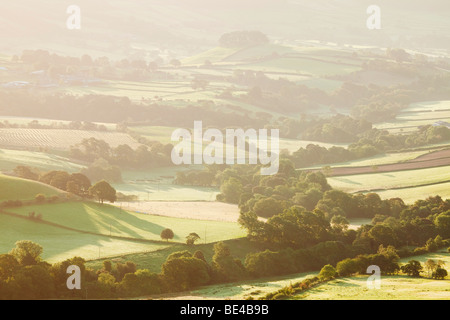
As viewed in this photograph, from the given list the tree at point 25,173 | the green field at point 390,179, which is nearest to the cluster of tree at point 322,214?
the green field at point 390,179

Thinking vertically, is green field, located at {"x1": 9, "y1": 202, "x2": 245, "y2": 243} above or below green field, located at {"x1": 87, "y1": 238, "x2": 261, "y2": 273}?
above

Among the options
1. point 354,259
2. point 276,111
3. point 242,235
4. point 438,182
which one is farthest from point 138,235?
point 276,111

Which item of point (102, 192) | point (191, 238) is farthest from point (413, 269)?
point (102, 192)

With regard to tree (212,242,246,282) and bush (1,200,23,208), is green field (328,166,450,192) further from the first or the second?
bush (1,200,23,208)

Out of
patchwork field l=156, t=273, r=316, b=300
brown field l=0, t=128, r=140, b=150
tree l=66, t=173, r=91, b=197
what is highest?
brown field l=0, t=128, r=140, b=150

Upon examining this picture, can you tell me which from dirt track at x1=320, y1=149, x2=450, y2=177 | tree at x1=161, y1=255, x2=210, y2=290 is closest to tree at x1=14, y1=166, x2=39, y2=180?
tree at x1=161, y1=255, x2=210, y2=290

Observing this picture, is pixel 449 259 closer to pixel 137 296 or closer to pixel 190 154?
pixel 137 296
